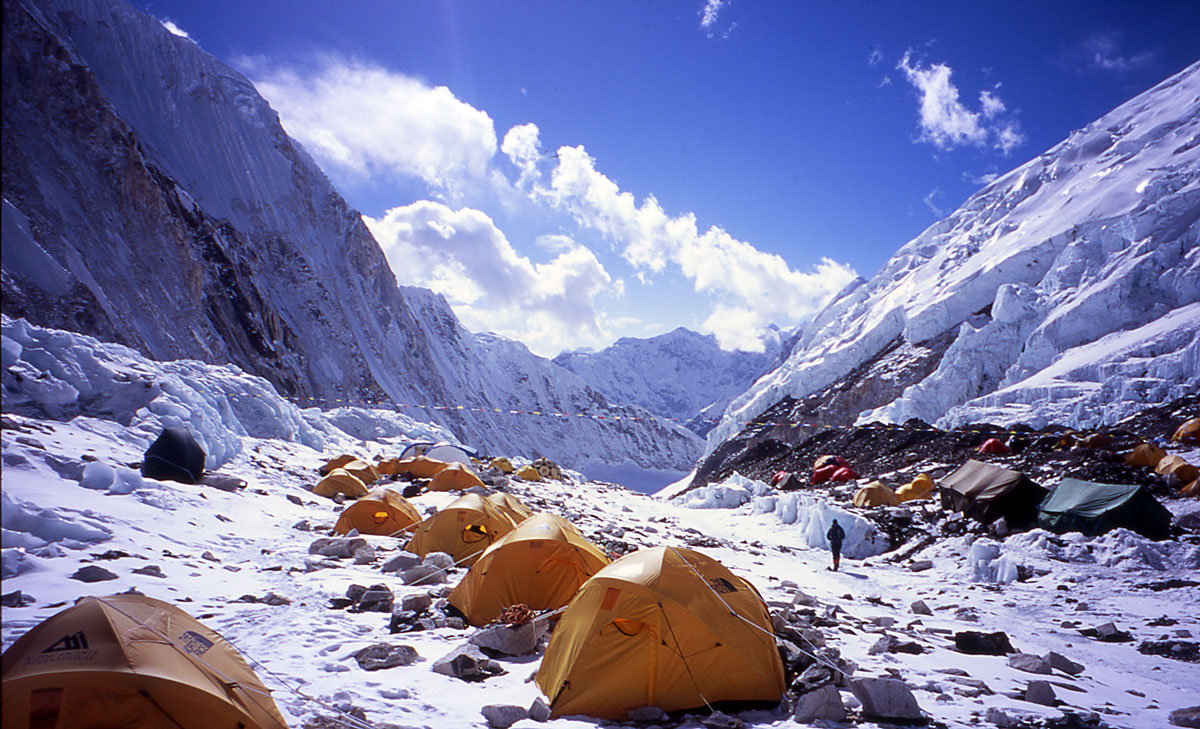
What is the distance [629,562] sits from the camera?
6.70 meters

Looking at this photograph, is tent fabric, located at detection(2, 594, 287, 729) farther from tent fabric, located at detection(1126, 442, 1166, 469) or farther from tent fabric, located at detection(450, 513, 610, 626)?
tent fabric, located at detection(1126, 442, 1166, 469)

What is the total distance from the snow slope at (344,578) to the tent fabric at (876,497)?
529cm

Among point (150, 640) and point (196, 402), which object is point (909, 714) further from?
point (196, 402)

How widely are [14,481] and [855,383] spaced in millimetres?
75576

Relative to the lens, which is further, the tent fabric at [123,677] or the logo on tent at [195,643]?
the logo on tent at [195,643]

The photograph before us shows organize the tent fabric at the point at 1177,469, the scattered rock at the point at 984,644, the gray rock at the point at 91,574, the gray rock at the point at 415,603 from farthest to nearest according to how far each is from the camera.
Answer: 1. the tent fabric at the point at 1177,469
2. the gray rock at the point at 415,603
3. the scattered rock at the point at 984,644
4. the gray rock at the point at 91,574

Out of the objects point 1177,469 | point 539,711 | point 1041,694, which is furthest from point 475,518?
point 1177,469

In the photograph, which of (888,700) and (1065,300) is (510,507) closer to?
(888,700)

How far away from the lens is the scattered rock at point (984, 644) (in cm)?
802

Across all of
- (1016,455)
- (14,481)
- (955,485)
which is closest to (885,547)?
(955,485)

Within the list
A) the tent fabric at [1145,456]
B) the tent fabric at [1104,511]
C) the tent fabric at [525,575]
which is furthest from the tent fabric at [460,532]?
the tent fabric at [1145,456]

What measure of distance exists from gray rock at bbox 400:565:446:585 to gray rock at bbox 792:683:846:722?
246 inches

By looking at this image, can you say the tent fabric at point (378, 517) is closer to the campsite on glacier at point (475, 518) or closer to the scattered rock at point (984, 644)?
the campsite on glacier at point (475, 518)

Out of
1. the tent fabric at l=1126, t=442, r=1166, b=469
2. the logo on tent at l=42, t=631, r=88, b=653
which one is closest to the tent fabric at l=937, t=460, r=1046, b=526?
the tent fabric at l=1126, t=442, r=1166, b=469
